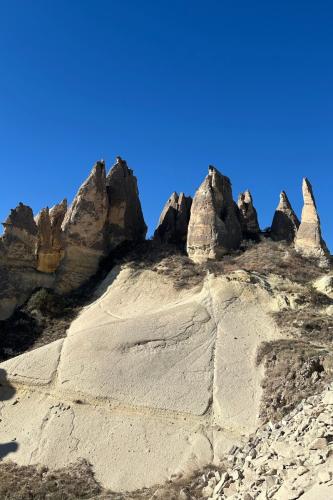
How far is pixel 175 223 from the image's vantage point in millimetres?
28188

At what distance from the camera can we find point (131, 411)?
15.5 metres

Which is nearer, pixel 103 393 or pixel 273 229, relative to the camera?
pixel 103 393

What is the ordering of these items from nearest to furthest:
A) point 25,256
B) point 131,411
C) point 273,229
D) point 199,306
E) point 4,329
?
point 131,411 < point 199,306 < point 4,329 < point 25,256 < point 273,229

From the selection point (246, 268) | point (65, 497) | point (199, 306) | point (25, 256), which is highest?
point (25, 256)

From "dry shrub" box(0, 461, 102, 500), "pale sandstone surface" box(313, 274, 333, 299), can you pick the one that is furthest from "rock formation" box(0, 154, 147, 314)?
"pale sandstone surface" box(313, 274, 333, 299)

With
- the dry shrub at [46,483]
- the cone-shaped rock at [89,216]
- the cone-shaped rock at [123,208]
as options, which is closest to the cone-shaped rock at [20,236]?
the cone-shaped rock at [89,216]

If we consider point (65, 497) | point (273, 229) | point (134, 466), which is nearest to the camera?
point (65, 497)

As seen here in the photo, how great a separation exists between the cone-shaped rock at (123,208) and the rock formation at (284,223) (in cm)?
798

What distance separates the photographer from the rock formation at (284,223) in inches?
1121

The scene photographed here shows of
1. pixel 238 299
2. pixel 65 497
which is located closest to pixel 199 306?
pixel 238 299

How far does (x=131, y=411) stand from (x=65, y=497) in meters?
3.74

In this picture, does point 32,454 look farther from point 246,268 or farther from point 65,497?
point 246,268

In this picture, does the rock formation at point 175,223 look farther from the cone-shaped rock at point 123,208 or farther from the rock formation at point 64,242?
the rock formation at point 64,242

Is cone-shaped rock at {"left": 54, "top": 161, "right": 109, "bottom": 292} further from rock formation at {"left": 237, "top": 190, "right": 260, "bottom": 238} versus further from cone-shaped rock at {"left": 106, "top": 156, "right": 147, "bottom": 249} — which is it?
rock formation at {"left": 237, "top": 190, "right": 260, "bottom": 238}
